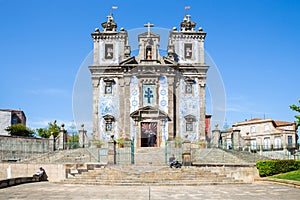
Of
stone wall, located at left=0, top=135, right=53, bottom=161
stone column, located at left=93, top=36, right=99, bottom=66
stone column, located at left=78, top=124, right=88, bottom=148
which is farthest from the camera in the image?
stone column, located at left=93, top=36, right=99, bottom=66

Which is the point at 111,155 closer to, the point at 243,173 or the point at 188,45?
the point at 243,173

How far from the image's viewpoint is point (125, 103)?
1484 inches

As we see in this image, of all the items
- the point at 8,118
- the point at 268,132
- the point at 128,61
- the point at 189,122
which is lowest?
the point at 268,132

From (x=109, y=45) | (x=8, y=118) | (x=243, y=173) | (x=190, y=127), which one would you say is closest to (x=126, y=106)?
(x=190, y=127)

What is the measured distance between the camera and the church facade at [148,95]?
37.1 m

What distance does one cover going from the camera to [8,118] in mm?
60781

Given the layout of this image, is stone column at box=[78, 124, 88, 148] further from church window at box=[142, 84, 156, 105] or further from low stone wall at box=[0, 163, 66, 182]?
low stone wall at box=[0, 163, 66, 182]

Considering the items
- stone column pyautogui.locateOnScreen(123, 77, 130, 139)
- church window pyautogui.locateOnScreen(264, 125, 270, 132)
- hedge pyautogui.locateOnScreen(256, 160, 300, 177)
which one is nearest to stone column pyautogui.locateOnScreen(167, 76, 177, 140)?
stone column pyautogui.locateOnScreen(123, 77, 130, 139)

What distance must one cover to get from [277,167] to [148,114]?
18846 mm

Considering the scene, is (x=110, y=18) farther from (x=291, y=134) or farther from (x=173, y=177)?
(x=291, y=134)

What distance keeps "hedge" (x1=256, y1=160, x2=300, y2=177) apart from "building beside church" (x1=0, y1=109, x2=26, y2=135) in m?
46.1

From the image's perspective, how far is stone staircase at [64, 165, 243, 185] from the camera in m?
17.8

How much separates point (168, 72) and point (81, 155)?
13.7 meters

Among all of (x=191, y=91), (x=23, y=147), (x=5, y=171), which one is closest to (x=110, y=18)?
(x=191, y=91)
